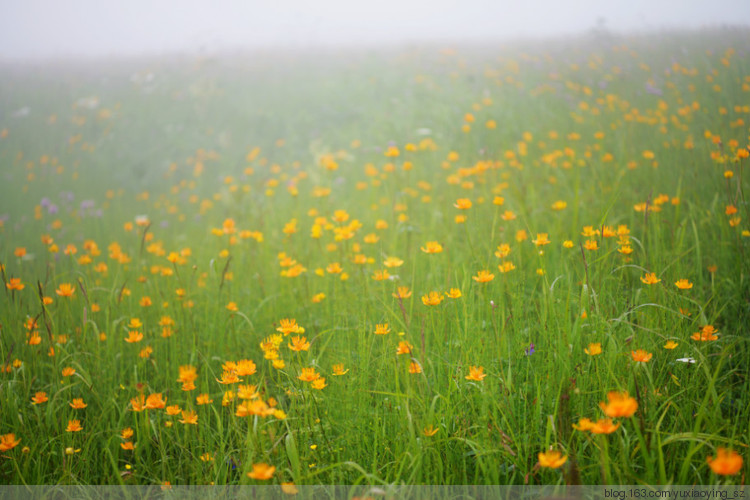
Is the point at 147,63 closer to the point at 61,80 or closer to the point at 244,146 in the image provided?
the point at 61,80

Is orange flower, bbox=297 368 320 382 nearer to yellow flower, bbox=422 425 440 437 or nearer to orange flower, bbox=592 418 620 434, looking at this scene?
yellow flower, bbox=422 425 440 437

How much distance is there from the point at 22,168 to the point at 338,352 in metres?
5.84

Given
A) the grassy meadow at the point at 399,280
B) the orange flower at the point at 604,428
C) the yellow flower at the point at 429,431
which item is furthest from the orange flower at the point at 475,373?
the orange flower at the point at 604,428

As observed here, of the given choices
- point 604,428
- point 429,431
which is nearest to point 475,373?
point 429,431

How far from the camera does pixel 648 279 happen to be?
1457 millimetres

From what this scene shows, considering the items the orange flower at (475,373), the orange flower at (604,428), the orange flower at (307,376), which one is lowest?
the orange flower at (475,373)

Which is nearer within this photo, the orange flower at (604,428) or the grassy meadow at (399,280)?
the orange flower at (604,428)

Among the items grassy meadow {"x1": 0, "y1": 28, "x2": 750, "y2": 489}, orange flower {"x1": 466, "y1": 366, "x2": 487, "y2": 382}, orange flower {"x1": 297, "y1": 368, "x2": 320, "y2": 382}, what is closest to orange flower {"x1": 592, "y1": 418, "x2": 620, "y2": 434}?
grassy meadow {"x1": 0, "y1": 28, "x2": 750, "y2": 489}

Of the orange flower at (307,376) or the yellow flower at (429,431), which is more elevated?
the orange flower at (307,376)

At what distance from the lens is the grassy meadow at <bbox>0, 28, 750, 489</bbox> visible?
46.4 inches

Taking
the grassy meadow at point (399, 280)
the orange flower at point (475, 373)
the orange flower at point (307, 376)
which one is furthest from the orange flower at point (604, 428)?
the orange flower at point (307, 376)

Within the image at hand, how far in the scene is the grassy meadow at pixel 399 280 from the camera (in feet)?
3.86

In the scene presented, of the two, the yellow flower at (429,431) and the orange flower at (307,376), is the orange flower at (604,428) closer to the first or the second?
the yellow flower at (429,431)

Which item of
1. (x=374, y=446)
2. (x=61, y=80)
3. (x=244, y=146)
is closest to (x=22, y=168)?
(x=244, y=146)
